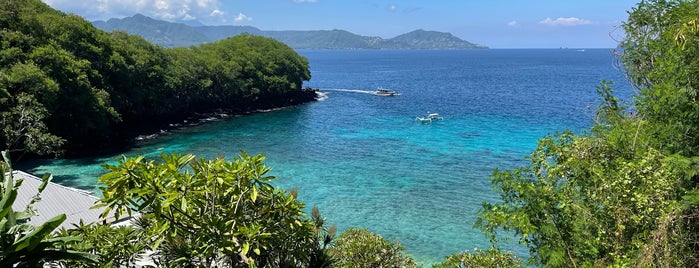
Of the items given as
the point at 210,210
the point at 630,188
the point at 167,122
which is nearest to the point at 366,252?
the point at 210,210

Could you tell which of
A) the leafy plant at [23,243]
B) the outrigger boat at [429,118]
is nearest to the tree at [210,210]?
the leafy plant at [23,243]

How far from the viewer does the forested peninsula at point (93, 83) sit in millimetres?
28375

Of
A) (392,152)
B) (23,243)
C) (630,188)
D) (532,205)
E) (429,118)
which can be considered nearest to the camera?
(23,243)

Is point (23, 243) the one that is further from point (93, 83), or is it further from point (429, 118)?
point (429, 118)

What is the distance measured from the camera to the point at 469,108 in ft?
201

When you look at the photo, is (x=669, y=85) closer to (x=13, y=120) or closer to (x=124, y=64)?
(x=13, y=120)

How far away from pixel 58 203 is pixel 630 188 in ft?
58.8

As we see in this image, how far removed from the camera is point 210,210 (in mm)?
5840

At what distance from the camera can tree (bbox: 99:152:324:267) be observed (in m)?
5.16

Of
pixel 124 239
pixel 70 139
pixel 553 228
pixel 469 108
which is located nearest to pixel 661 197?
pixel 553 228

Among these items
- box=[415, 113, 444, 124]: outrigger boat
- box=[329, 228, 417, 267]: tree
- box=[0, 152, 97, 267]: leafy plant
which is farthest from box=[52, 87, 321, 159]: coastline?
box=[0, 152, 97, 267]: leafy plant

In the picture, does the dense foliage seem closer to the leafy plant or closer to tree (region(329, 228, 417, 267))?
tree (region(329, 228, 417, 267))

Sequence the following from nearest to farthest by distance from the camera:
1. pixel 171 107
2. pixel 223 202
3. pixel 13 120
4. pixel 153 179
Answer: pixel 153 179 → pixel 223 202 → pixel 13 120 → pixel 171 107

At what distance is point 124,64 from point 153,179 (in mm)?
40608
